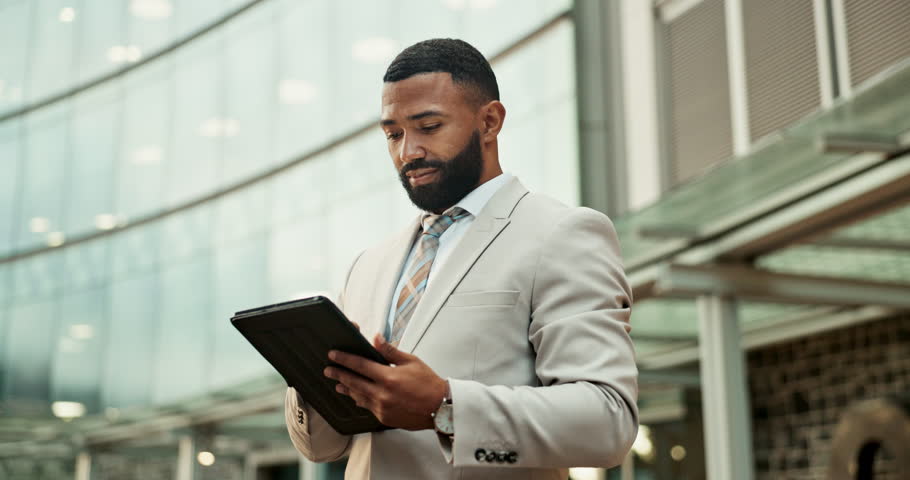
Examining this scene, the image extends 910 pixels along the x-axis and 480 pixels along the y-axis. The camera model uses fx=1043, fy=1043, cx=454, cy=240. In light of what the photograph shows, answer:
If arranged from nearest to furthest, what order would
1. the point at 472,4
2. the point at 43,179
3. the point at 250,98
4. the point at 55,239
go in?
the point at 472,4 < the point at 250,98 < the point at 55,239 < the point at 43,179

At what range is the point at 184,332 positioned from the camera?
1692cm

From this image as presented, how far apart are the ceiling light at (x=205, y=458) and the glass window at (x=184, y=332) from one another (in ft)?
3.30

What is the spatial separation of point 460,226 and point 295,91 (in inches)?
559

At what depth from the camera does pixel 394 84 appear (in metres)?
1.85

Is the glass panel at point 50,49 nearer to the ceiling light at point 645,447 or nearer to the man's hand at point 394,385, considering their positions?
the ceiling light at point 645,447

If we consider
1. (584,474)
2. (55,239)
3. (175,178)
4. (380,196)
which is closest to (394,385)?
(380,196)

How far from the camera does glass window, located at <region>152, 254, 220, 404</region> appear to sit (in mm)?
16547

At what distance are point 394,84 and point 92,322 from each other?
18.1m

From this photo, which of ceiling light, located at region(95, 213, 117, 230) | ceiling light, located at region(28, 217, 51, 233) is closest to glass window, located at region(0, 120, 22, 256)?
ceiling light, located at region(28, 217, 51, 233)

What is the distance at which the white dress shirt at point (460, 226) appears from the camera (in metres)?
1.88

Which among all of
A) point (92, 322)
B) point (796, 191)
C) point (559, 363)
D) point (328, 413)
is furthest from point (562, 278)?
point (92, 322)

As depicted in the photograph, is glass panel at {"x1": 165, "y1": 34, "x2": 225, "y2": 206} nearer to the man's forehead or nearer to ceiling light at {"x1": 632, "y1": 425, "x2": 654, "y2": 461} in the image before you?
ceiling light at {"x1": 632, "y1": 425, "x2": 654, "y2": 461}

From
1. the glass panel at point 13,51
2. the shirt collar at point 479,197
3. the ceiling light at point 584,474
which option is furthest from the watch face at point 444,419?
the glass panel at point 13,51

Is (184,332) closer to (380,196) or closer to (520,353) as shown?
(380,196)
